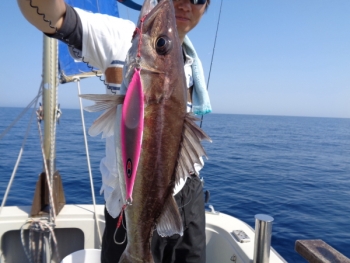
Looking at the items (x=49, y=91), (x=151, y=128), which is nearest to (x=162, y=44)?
(x=151, y=128)

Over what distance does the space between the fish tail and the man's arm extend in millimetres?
551

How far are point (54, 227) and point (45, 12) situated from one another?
3.26 meters

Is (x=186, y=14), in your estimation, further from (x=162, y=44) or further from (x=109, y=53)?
(x=162, y=44)

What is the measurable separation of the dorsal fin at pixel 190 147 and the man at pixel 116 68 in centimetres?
44

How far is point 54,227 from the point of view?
13.3 feet

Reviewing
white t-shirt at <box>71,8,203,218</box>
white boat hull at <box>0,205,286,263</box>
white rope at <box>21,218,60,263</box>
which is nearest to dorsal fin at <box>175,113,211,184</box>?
white t-shirt at <box>71,8,203,218</box>

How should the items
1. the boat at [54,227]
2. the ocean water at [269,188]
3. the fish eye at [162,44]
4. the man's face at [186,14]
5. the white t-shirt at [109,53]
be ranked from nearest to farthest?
the fish eye at [162,44]
the white t-shirt at [109,53]
the man's face at [186,14]
the boat at [54,227]
the ocean water at [269,188]

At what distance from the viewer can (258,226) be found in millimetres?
3174

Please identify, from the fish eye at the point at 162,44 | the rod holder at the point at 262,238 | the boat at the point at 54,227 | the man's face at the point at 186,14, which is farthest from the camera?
the boat at the point at 54,227

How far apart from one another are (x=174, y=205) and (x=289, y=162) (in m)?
20.2

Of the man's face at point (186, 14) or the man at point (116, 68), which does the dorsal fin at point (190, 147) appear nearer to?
the man at point (116, 68)

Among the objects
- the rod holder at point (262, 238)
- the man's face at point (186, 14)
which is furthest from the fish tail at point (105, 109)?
the rod holder at point (262, 238)

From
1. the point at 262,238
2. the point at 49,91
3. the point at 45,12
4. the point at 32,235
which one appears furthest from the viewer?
the point at 32,235

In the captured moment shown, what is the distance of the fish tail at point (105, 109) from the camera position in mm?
1412
